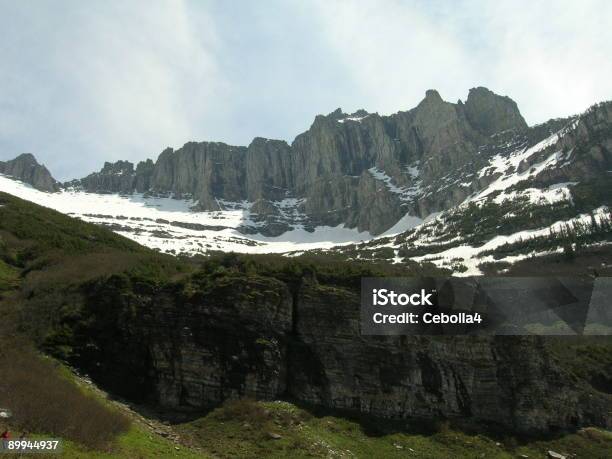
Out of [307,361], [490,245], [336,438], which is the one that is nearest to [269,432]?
[336,438]

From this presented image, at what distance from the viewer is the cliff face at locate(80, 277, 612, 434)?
34500 mm

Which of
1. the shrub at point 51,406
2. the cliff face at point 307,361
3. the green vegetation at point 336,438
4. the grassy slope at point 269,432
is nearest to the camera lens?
the shrub at point 51,406

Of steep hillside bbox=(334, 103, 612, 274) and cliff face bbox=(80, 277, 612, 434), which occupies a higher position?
steep hillside bbox=(334, 103, 612, 274)

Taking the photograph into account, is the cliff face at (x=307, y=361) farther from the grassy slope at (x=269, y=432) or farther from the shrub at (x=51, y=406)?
the shrub at (x=51, y=406)

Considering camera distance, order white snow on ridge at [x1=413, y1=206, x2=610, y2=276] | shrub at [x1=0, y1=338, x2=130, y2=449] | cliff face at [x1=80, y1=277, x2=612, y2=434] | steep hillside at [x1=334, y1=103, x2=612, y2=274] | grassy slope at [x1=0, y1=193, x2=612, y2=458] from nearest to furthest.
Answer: shrub at [x1=0, y1=338, x2=130, y2=449], grassy slope at [x1=0, y1=193, x2=612, y2=458], cliff face at [x1=80, y1=277, x2=612, y2=434], steep hillside at [x1=334, y1=103, x2=612, y2=274], white snow on ridge at [x1=413, y1=206, x2=610, y2=276]

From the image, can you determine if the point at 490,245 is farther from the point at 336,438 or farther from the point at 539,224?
the point at 336,438

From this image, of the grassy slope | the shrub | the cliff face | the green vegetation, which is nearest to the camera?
the shrub

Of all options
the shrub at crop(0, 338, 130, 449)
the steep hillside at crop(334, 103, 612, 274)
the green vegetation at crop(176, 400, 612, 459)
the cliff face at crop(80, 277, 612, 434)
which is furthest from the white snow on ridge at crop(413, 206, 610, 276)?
the shrub at crop(0, 338, 130, 449)

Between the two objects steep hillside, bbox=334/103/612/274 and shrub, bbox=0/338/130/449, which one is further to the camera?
steep hillside, bbox=334/103/612/274

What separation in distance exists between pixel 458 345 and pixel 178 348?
70.5 ft

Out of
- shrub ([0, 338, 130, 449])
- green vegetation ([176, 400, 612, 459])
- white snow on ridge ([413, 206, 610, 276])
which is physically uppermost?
white snow on ridge ([413, 206, 610, 276])

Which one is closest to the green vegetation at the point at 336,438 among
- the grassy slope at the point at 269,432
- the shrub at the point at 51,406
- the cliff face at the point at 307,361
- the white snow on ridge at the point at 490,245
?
the grassy slope at the point at 269,432

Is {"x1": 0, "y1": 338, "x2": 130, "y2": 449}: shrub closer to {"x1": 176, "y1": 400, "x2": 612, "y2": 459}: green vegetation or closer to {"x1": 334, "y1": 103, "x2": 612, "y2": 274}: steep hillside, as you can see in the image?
{"x1": 176, "y1": 400, "x2": 612, "y2": 459}: green vegetation

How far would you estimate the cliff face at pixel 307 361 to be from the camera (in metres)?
34.5
